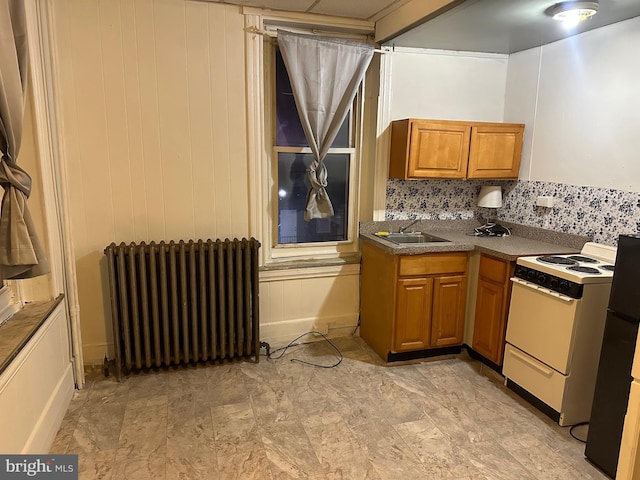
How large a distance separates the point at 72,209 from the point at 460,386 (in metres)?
2.82

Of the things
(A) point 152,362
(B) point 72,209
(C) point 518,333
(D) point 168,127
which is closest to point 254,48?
(D) point 168,127

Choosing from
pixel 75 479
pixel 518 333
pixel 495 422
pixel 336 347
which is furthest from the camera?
pixel 336 347

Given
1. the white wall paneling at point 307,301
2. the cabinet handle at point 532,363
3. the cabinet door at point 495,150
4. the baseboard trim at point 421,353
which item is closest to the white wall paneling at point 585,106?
the cabinet door at point 495,150

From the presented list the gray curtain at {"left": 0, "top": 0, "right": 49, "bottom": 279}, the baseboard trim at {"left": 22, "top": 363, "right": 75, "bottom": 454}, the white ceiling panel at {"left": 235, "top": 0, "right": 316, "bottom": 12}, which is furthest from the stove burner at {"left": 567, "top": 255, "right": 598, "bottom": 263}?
the baseboard trim at {"left": 22, "top": 363, "right": 75, "bottom": 454}

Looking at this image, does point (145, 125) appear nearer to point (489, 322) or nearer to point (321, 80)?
point (321, 80)

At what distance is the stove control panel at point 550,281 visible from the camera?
7.79ft

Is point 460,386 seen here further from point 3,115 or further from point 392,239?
point 3,115

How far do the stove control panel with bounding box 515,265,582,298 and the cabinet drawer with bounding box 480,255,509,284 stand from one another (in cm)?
12

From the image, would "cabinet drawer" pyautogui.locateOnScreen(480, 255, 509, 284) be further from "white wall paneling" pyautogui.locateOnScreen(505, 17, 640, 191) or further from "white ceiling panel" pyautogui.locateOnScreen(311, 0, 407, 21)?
"white ceiling panel" pyautogui.locateOnScreen(311, 0, 407, 21)

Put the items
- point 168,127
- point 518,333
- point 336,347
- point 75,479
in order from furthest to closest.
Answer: point 336,347 < point 168,127 < point 518,333 < point 75,479

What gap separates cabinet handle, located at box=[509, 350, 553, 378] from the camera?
256cm

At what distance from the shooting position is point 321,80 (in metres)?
3.15

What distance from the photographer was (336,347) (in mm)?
3512

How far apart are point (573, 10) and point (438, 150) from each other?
1.16 m
